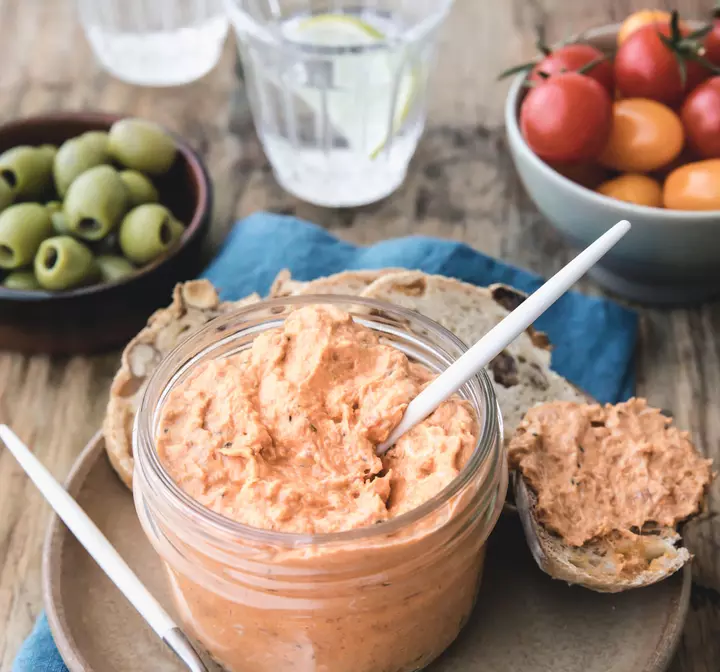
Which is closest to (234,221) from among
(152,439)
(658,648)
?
(152,439)

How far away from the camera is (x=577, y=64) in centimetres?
258

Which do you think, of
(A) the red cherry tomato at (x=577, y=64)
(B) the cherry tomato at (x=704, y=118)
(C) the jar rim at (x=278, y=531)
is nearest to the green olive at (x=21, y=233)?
(C) the jar rim at (x=278, y=531)

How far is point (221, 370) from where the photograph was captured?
5.28 feet

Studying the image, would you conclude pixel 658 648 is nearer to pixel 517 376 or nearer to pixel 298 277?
pixel 517 376

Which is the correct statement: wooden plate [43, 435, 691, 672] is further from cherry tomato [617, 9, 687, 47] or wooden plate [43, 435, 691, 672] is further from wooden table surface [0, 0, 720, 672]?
cherry tomato [617, 9, 687, 47]

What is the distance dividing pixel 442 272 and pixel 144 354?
84 centimetres

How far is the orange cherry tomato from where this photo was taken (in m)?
2.43

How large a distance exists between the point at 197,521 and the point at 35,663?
1.93 ft

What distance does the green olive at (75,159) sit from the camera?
2.58 meters

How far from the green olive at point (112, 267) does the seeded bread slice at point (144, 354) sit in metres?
0.38

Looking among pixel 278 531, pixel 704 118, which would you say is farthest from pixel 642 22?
pixel 278 531

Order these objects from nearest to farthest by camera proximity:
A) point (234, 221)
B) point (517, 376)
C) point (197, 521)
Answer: point (197, 521) → point (517, 376) → point (234, 221)

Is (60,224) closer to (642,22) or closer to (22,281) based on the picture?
(22,281)

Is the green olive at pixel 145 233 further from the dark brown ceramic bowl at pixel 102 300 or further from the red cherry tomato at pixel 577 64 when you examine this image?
the red cherry tomato at pixel 577 64
